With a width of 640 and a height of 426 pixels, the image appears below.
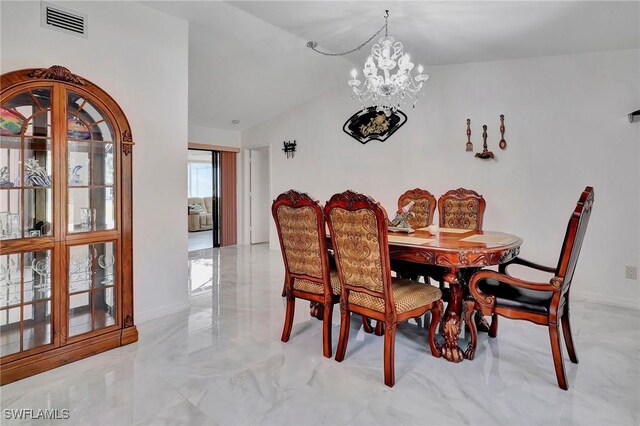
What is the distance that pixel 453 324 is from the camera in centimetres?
243

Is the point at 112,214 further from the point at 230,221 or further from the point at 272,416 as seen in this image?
the point at 230,221

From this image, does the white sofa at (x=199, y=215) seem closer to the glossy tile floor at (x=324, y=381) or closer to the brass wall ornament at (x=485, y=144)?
the brass wall ornament at (x=485, y=144)

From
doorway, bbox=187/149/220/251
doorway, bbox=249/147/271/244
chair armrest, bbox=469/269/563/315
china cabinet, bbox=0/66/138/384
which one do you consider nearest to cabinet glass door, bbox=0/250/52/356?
china cabinet, bbox=0/66/138/384

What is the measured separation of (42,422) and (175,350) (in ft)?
2.81

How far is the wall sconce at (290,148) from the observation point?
20.8ft

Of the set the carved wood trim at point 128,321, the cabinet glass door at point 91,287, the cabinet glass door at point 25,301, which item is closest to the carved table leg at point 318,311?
the carved wood trim at point 128,321

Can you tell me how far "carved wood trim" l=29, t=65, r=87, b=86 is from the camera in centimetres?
221

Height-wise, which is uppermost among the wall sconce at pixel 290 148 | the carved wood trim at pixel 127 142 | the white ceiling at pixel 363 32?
the white ceiling at pixel 363 32

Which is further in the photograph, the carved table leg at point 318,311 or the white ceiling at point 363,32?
the carved table leg at point 318,311

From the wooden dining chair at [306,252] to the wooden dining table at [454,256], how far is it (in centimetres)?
47

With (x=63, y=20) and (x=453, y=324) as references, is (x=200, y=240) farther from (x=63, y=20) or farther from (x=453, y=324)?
(x=453, y=324)

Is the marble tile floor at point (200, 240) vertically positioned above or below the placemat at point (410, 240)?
below

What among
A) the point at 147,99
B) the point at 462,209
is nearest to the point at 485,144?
the point at 462,209

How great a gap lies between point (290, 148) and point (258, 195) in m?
1.47
